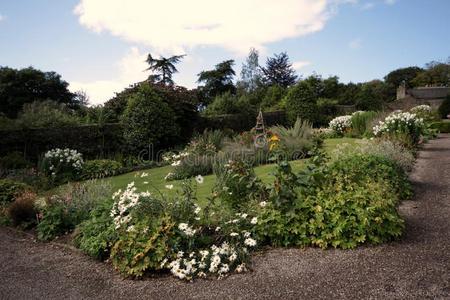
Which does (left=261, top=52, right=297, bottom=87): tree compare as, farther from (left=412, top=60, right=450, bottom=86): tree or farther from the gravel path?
the gravel path

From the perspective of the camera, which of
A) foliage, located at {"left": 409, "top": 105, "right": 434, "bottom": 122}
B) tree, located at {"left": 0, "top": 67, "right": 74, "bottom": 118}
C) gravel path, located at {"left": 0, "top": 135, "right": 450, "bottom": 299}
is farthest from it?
tree, located at {"left": 0, "top": 67, "right": 74, "bottom": 118}

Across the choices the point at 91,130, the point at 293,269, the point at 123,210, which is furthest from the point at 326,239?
the point at 91,130

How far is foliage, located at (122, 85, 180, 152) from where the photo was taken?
42.5 feet

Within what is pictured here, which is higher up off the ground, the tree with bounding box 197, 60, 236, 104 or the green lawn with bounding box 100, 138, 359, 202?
the tree with bounding box 197, 60, 236, 104

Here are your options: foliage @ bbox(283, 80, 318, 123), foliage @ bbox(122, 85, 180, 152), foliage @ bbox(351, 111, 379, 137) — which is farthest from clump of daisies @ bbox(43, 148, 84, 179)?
foliage @ bbox(283, 80, 318, 123)

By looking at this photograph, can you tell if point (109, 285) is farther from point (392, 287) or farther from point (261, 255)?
point (392, 287)

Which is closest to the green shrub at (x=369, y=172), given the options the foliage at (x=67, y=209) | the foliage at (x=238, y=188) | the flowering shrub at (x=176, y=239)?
the foliage at (x=238, y=188)

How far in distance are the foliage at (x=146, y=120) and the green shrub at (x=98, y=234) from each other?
7721mm

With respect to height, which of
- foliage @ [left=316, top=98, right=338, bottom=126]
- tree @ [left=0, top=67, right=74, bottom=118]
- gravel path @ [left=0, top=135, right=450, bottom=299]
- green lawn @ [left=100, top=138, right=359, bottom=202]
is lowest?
gravel path @ [left=0, top=135, right=450, bottom=299]

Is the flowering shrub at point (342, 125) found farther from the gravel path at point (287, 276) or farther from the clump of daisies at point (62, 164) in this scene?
the gravel path at point (287, 276)

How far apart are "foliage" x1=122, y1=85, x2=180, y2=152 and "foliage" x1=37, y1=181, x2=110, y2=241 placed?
6668 mm

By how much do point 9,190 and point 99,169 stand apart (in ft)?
11.5

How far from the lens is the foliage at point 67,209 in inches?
218

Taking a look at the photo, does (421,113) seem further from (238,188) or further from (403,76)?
(403,76)
